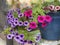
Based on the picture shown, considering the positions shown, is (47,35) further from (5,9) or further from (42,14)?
(5,9)

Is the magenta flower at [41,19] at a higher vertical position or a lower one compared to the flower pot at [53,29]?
higher

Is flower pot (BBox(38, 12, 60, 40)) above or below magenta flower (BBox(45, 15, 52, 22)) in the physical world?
below

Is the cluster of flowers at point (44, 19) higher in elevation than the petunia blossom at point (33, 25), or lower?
higher

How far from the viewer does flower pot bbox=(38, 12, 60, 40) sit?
→ 1.31 m

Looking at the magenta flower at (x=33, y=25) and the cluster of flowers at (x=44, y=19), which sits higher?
the cluster of flowers at (x=44, y=19)

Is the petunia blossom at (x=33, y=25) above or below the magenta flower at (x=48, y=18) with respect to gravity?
below

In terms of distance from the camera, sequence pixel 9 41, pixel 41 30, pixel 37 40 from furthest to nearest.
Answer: pixel 9 41, pixel 41 30, pixel 37 40

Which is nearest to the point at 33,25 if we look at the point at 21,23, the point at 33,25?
the point at 33,25

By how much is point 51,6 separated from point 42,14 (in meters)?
0.14

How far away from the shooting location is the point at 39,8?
52.7 inches

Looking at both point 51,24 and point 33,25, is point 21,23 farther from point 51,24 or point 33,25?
point 51,24

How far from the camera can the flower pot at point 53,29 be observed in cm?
131

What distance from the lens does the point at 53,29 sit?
4.35 ft

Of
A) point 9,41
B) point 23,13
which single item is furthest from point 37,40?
point 9,41
